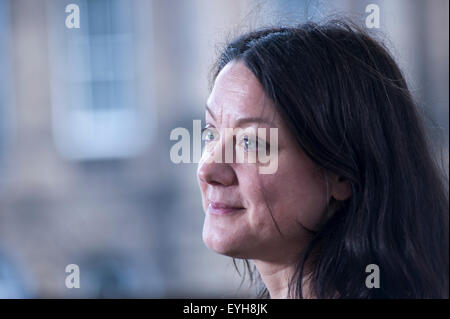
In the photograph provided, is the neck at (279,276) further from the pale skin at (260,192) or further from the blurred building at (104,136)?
the blurred building at (104,136)

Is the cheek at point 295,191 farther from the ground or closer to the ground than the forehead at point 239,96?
closer to the ground

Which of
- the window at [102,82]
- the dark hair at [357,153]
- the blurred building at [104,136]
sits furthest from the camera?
the window at [102,82]

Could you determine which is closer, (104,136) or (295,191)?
(295,191)

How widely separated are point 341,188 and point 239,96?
0.21 m

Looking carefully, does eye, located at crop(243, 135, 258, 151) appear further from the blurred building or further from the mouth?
the blurred building

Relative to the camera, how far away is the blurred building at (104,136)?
4531 millimetres

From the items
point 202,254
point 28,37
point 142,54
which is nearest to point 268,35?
point 202,254

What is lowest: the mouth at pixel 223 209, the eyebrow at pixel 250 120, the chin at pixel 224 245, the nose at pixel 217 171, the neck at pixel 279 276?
the neck at pixel 279 276

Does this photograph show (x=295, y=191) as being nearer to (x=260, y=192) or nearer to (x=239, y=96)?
(x=260, y=192)

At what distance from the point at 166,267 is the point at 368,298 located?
3734 millimetres

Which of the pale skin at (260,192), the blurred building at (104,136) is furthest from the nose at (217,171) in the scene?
the blurred building at (104,136)

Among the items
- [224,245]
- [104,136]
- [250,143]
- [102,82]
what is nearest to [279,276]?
[224,245]

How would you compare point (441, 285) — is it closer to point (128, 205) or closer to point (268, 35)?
point (268, 35)

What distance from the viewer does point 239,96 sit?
3.21 feet
